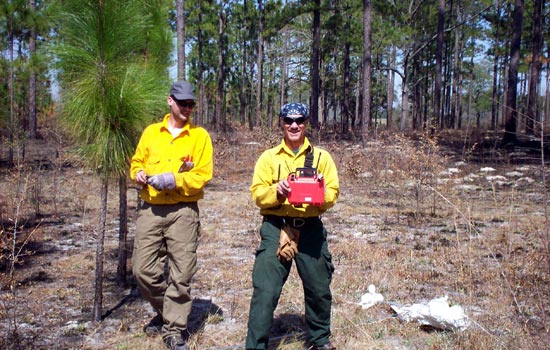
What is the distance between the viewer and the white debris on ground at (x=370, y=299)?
14.1ft

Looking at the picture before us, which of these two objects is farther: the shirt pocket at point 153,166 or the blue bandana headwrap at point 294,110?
the shirt pocket at point 153,166

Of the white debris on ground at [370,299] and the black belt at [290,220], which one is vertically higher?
the black belt at [290,220]

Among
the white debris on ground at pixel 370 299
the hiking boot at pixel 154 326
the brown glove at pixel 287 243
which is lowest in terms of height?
the hiking boot at pixel 154 326

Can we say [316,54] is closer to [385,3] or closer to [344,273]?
[385,3]

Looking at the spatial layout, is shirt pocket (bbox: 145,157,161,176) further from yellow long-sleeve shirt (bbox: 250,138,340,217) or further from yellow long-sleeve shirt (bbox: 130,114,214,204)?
yellow long-sleeve shirt (bbox: 250,138,340,217)

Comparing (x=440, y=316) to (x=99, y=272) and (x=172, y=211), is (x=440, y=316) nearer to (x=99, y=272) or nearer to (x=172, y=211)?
(x=172, y=211)

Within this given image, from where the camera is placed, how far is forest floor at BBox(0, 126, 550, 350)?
12.0 ft

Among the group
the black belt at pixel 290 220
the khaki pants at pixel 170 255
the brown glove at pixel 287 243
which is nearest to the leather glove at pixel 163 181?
the khaki pants at pixel 170 255

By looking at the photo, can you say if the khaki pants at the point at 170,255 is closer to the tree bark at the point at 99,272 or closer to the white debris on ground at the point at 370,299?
the tree bark at the point at 99,272

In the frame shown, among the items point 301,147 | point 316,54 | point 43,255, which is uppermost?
point 316,54

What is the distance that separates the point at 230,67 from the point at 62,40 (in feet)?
136

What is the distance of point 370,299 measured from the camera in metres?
4.34

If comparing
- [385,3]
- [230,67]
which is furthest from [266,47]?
[385,3]

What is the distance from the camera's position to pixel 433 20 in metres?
29.8
